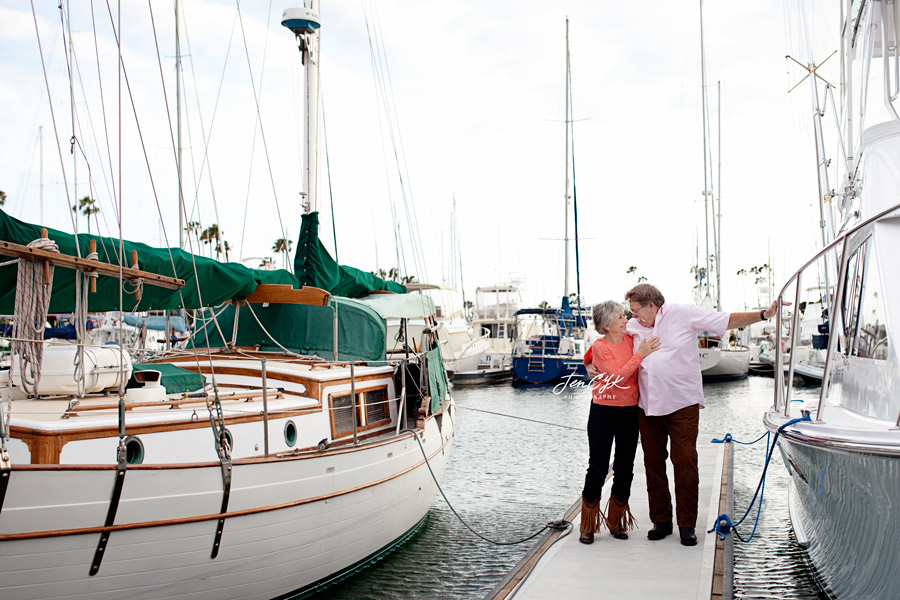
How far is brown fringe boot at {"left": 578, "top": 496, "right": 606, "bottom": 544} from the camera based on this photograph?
19.8 ft

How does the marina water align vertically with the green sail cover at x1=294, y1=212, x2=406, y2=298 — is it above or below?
below

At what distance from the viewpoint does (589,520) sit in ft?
19.8

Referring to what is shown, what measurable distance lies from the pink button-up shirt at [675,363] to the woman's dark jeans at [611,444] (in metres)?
0.27

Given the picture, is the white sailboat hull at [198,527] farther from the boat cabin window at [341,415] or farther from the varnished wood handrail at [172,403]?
the varnished wood handrail at [172,403]

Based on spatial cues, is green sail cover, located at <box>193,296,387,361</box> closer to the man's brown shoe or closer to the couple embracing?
the couple embracing

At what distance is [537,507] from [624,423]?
6075mm

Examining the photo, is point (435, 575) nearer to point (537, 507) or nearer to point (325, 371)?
point (325, 371)

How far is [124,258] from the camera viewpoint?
7.10m

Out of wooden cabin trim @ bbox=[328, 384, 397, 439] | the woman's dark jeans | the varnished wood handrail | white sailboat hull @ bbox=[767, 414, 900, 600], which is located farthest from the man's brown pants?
the varnished wood handrail

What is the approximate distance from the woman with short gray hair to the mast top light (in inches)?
348

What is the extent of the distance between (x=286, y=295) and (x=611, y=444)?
15.7 ft

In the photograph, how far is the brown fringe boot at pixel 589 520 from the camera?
6.03m

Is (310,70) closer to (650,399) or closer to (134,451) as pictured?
(134,451)

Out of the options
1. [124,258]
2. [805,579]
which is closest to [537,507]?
[805,579]
